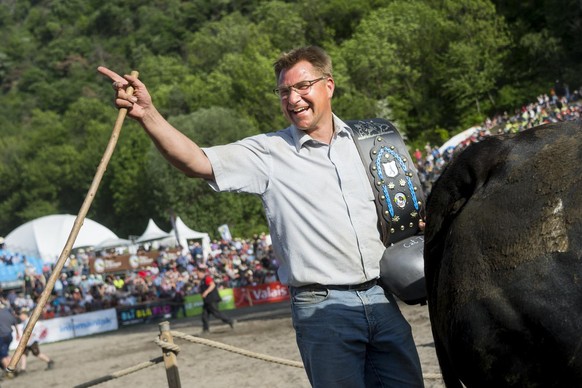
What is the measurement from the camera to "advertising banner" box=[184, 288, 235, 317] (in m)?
29.3

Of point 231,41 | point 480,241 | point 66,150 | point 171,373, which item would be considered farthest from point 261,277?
point 66,150

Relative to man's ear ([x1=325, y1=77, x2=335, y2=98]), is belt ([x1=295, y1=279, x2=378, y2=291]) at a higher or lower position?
lower

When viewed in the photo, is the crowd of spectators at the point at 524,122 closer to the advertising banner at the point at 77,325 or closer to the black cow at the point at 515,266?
the advertising banner at the point at 77,325

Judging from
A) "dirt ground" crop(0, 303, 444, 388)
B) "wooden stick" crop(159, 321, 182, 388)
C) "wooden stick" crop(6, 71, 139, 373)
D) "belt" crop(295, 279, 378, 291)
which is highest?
"wooden stick" crop(6, 71, 139, 373)

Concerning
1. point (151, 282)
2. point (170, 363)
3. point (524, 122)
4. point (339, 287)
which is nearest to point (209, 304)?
point (151, 282)

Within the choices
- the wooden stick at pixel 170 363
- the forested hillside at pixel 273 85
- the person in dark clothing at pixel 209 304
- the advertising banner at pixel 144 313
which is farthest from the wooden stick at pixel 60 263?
the forested hillside at pixel 273 85

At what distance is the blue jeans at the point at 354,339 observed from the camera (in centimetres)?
402

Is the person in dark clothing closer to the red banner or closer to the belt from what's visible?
the red banner

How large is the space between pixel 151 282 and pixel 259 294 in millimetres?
4513

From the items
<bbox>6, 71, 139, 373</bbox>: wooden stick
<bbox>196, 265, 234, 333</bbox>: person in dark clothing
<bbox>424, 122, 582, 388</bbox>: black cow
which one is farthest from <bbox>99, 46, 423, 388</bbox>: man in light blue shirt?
<bbox>196, 265, 234, 333</bbox>: person in dark clothing

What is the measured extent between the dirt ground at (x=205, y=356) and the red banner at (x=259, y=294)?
2063 mm

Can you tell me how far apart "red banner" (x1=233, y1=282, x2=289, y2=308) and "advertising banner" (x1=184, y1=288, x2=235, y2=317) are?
0.16 m

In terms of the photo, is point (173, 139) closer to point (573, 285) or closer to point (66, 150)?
point (573, 285)

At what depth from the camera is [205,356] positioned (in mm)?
16594
